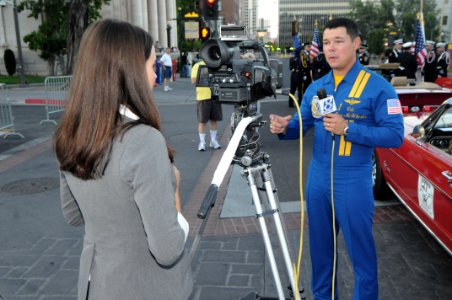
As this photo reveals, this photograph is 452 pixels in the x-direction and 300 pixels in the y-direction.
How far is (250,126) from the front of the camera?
8.41ft

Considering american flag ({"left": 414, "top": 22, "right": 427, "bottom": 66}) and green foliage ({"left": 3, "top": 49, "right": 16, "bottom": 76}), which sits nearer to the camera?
american flag ({"left": 414, "top": 22, "right": 427, "bottom": 66})

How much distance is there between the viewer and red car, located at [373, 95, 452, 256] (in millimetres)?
3369

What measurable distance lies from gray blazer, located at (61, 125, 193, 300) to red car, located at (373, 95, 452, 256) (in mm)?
2511

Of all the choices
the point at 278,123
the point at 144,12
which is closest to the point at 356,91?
the point at 278,123

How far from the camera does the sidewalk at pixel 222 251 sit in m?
3.54

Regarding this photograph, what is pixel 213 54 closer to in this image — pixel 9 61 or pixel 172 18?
pixel 9 61

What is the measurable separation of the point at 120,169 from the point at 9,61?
102 ft

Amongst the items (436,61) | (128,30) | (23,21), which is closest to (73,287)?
(128,30)

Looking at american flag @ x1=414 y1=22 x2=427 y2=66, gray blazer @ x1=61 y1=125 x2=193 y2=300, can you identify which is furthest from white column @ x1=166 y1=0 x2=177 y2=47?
gray blazer @ x1=61 y1=125 x2=193 y2=300

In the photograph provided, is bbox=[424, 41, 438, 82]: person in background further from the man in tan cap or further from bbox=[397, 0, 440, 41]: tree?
bbox=[397, 0, 440, 41]: tree

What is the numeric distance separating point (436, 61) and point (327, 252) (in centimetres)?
1617

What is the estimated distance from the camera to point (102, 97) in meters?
1.49

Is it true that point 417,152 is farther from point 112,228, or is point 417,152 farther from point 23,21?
point 23,21

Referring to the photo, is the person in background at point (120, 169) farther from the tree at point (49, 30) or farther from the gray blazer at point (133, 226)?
the tree at point (49, 30)
